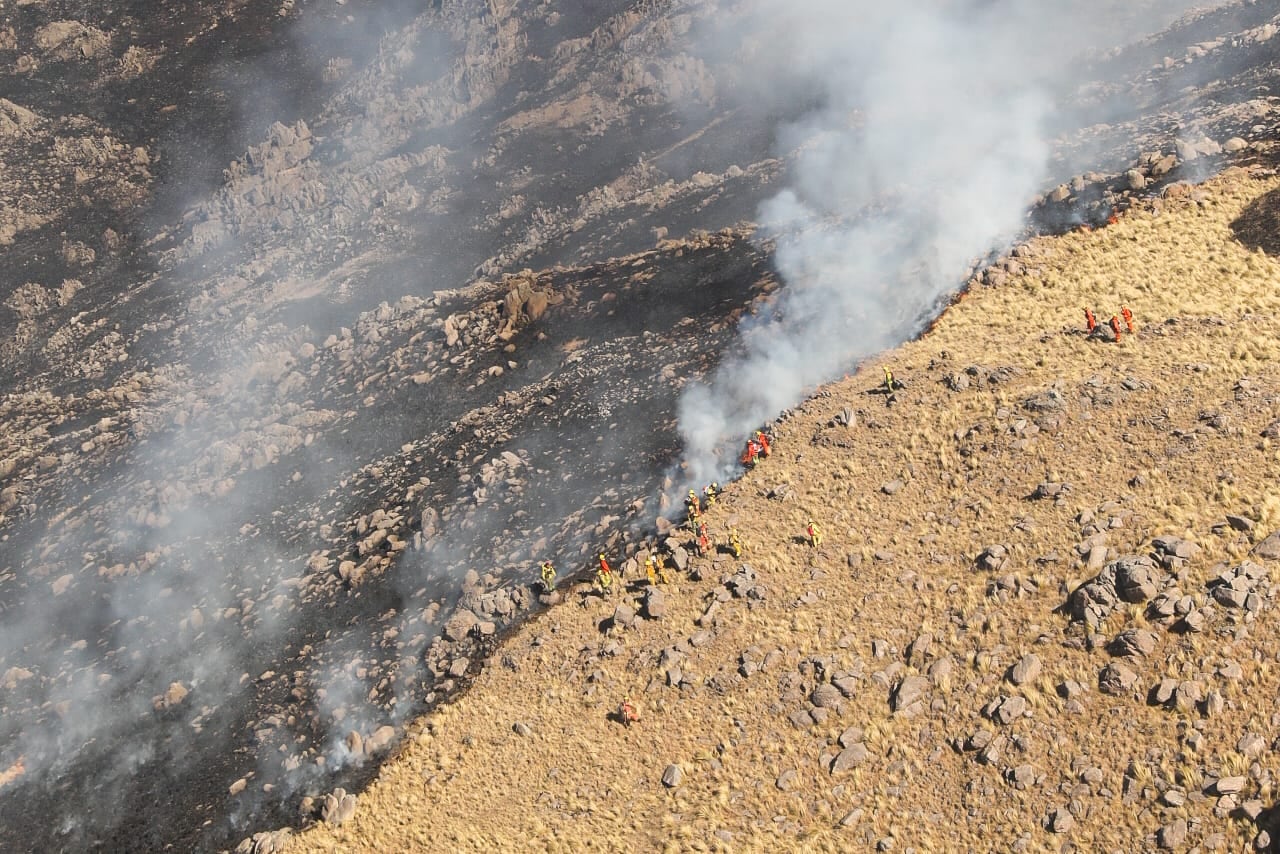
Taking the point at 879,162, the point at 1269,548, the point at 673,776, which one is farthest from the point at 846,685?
the point at 879,162

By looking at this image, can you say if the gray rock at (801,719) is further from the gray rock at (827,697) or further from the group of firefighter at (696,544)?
the group of firefighter at (696,544)

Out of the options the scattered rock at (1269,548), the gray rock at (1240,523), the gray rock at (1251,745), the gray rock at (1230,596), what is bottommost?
the gray rock at (1240,523)

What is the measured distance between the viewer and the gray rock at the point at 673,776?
543 inches

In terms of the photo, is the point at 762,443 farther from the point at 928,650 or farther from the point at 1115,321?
the point at 1115,321

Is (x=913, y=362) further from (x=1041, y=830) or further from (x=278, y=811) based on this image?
(x=278, y=811)

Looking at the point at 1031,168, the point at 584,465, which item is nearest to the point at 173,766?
the point at 584,465

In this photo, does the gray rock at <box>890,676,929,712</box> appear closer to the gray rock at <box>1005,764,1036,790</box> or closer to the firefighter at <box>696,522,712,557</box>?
the gray rock at <box>1005,764,1036,790</box>

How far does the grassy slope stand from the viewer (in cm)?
1175

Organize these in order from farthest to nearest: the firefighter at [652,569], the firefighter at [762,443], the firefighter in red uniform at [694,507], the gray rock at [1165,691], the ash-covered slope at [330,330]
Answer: the firefighter at [762,443] → the ash-covered slope at [330,330] → the firefighter in red uniform at [694,507] → the firefighter at [652,569] → the gray rock at [1165,691]

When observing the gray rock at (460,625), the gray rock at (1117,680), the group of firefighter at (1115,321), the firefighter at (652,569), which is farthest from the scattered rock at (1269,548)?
the gray rock at (460,625)

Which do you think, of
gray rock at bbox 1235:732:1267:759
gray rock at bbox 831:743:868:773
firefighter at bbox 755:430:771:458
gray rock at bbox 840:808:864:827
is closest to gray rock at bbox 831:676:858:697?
gray rock at bbox 831:743:868:773

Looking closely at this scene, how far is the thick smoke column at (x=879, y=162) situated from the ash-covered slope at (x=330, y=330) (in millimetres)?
1509

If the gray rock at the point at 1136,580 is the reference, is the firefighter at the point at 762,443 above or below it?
below

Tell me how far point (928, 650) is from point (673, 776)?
184 inches
